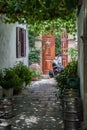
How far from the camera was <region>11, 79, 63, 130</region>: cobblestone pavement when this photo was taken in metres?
6.96

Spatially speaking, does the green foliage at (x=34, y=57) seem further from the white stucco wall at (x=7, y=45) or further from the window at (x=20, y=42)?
the white stucco wall at (x=7, y=45)

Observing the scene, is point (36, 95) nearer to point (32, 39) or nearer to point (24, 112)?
point (24, 112)

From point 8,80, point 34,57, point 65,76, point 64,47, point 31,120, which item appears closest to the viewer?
point 31,120

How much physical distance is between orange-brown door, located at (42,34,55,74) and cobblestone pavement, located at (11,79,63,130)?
7.91 meters

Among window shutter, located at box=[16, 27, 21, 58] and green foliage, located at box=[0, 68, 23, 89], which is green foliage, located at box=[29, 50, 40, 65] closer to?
window shutter, located at box=[16, 27, 21, 58]

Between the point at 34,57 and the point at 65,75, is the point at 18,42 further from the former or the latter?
the point at 34,57

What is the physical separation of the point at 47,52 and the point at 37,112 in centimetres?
1147

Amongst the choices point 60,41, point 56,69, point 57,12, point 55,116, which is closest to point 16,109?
point 55,116

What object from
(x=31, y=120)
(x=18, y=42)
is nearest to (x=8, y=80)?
(x=31, y=120)

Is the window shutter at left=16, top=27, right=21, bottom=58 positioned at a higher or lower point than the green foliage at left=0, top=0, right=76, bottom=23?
lower

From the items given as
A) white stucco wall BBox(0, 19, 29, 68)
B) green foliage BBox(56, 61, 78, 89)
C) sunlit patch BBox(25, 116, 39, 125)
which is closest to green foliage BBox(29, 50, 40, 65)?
white stucco wall BBox(0, 19, 29, 68)

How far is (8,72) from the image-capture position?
1078cm

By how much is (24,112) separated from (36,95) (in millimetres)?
2966

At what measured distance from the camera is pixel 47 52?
64.4 ft
